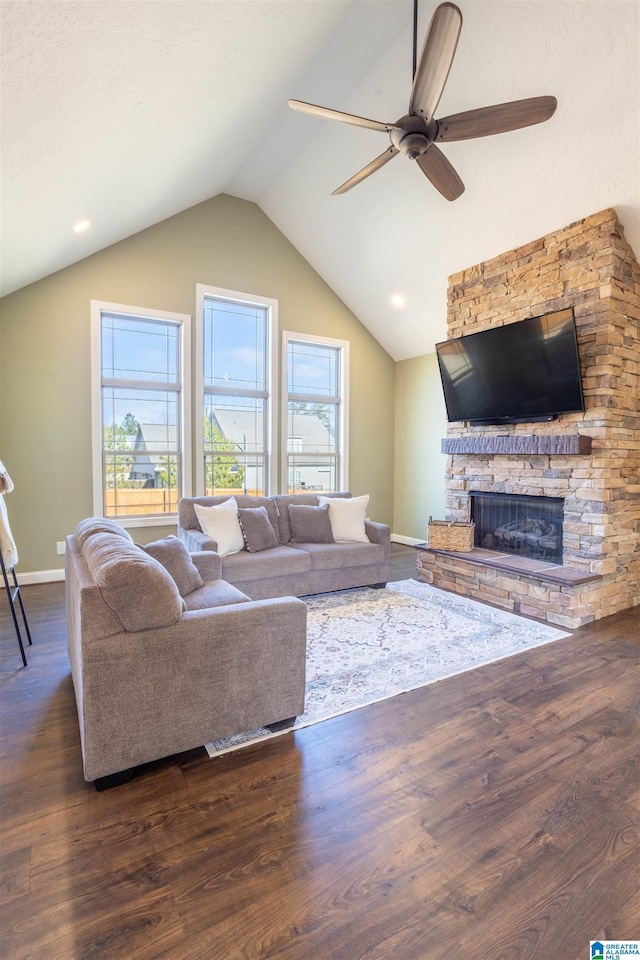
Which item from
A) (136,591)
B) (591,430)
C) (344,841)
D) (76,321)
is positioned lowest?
(344,841)

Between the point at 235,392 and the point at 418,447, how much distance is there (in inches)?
105

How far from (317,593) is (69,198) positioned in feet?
11.7

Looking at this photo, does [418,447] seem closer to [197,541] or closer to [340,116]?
[197,541]

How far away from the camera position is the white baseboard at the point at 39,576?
446cm

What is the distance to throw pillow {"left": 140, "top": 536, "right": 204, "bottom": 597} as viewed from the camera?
273 cm

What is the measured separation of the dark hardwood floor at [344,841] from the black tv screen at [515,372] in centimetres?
249

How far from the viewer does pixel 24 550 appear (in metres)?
4.50

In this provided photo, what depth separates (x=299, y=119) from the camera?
4125mm

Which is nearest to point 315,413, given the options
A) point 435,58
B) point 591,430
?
point 591,430

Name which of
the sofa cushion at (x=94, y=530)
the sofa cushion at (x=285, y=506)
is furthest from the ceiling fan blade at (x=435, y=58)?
the sofa cushion at (x=285, y=506)

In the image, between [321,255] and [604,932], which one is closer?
[604,932]

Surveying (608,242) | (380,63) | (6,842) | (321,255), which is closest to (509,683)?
(6,842)

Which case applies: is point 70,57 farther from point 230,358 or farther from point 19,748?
point 230,358

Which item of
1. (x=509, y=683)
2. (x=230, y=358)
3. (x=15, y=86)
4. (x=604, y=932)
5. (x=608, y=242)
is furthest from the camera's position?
(x=230, y=358)
